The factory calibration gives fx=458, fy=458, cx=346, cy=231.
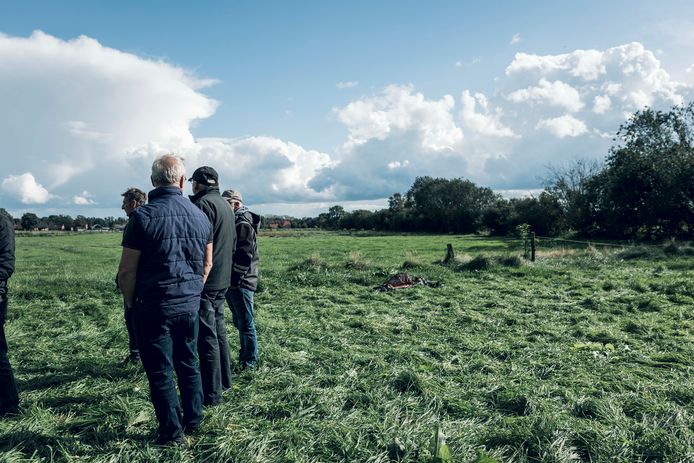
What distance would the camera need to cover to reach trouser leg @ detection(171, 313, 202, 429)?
3248mm

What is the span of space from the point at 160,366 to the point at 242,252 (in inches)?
67.2

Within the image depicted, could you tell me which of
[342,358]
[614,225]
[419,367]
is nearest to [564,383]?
[419,367]

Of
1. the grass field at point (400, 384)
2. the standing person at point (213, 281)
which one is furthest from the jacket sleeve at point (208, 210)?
the grass field at point (400, 384)

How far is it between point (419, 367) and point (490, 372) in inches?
28.8

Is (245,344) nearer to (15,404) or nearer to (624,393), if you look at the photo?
(15,404)

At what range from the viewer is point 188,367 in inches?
130

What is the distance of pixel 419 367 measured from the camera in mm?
4855

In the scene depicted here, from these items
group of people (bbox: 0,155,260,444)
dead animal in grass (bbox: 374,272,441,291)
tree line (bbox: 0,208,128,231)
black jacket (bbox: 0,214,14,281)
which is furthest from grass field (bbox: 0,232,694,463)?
tree line (bbox: 0,208,128,231)

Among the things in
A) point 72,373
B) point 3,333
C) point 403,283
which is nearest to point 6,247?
point 3,333

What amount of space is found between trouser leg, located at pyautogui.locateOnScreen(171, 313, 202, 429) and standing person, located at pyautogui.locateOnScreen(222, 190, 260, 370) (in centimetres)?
133

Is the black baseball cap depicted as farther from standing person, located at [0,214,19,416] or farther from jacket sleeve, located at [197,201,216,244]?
standing person, located at [0,214,19,416]

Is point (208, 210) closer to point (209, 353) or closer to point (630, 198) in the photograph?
point (209, 353)

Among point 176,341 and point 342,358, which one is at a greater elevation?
point 176,341

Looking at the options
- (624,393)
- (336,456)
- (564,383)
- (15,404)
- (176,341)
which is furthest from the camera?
(564,383)
